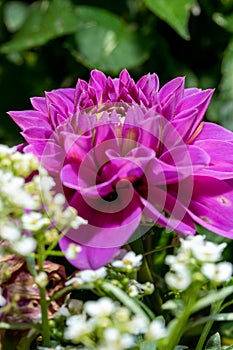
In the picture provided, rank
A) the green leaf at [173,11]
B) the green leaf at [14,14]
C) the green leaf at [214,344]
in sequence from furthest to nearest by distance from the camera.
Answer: the green leaf at [14,14] < the green leaf at [173,11] < the green leaf at [214,344]

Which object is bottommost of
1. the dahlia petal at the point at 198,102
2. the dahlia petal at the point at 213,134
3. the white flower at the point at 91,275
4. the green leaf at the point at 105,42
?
the green leaf at the point at 105,42

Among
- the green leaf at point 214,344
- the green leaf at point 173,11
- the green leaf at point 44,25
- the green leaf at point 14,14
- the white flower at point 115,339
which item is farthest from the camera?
the green leaf at point 14,14

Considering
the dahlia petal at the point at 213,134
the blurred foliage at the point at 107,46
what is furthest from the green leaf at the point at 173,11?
the dahlia petal at the point at 213,134

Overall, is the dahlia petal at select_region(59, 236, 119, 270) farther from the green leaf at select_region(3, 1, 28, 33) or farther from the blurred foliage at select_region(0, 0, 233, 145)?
A: the green leaf at select_region(3, 1, 28, 33)

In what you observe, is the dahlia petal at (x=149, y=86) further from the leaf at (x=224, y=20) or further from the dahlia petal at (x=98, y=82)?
the leaf at (x=224, y=20)

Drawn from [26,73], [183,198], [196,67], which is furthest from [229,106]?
[183,198]

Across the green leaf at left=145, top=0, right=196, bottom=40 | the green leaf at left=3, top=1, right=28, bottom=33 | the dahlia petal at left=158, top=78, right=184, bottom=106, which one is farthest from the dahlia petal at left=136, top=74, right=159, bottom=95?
the green leaf at left=3, top=1, right=28, bottom=33
